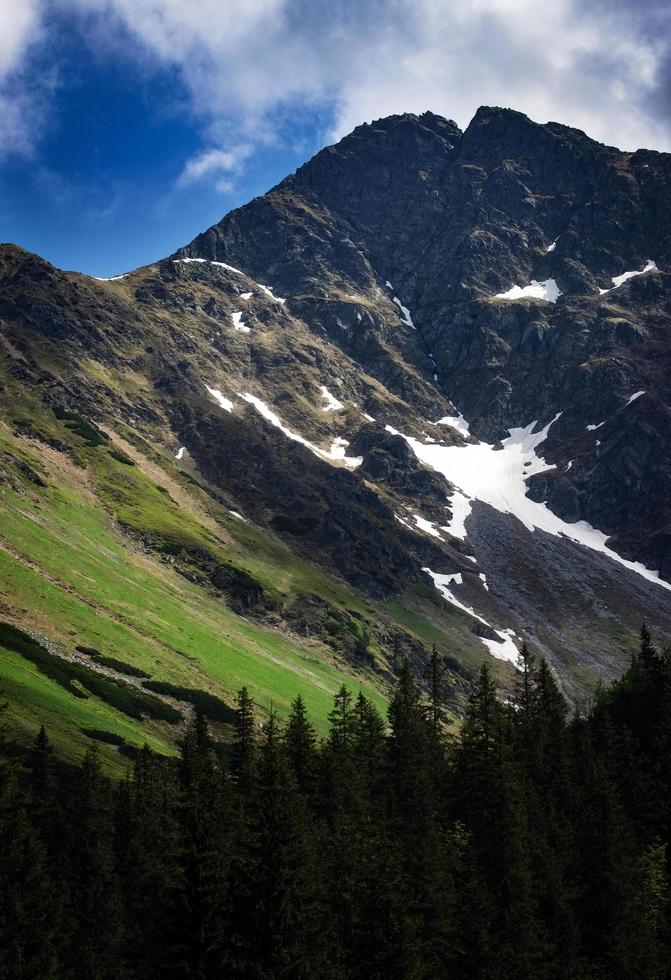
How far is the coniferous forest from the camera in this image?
92.2ft

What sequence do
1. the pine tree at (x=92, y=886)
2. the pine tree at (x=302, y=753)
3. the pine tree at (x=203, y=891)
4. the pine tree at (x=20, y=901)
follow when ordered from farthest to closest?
1. the pine tree at (x=302, y=753)
2. the pine tree at (x=92, y=886)
3. the pine tree at (x=203, y=891)
4. the pine tree at (x=20, y=901)

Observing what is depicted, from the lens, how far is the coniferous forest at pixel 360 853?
28.1 m

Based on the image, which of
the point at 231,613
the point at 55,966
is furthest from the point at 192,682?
the point at 55,966

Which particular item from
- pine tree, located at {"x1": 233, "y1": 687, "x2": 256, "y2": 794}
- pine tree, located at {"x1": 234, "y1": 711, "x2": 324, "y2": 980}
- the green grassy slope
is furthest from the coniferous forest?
the green grassy slope

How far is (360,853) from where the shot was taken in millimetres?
36750

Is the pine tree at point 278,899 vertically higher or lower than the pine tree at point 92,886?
higher

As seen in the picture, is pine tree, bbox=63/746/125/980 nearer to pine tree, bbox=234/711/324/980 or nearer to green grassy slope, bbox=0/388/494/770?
green grassy slope, bbox=0/388/494/770

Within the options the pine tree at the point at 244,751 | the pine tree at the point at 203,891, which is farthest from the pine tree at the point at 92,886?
the pine tree at the point at 203,891

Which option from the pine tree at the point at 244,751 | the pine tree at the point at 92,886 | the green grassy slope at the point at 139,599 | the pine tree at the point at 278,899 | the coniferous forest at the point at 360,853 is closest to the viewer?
the pine tree at the point at 278,899

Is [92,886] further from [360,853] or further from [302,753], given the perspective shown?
[360,853]

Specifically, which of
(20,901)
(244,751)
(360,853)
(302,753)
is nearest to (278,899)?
(360,853)

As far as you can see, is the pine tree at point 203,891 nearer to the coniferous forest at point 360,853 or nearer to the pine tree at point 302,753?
the coniferous forest at point 360,853

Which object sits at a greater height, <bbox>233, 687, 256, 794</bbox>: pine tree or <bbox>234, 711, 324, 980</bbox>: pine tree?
<bbox>234, 711, 324, 980</bbox>: pine tree

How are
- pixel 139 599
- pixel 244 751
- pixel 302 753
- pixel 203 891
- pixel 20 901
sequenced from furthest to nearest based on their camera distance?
pixel 139 599, pixel 244 751, pixel 302 753, pixel 20 901, pixel 203 891
